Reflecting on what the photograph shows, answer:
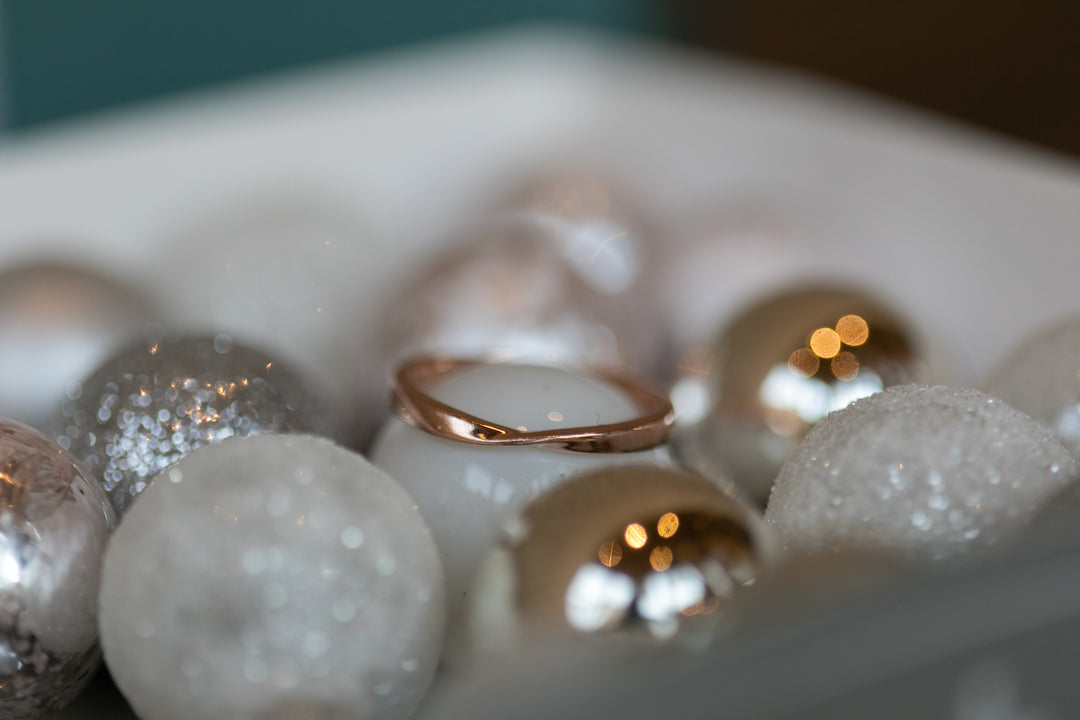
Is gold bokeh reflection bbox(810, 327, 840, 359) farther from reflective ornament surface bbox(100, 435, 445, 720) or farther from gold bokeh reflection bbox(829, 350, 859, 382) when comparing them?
reflective ornament surface bbox(100, 435, 445, 720)

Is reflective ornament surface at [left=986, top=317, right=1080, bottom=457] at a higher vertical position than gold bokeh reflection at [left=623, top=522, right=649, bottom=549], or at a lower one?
higher

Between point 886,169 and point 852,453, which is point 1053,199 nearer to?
point 886,169

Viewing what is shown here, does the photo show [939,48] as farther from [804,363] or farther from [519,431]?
[519,431]

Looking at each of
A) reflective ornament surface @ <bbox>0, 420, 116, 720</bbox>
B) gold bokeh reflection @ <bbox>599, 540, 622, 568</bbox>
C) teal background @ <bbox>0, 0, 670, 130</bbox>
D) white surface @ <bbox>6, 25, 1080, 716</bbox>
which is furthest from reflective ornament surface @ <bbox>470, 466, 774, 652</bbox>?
teal background @ <bbox>0, 0, 670, 130</bbox>

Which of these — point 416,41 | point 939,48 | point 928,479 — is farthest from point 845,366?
point 416,41

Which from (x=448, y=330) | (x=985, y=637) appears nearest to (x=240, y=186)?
(x=448, y=330)

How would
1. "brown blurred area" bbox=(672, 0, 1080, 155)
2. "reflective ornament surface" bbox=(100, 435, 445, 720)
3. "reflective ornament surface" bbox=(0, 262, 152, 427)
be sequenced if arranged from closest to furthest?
"reflective ornament surface" bbox=(100, 435, 445, 720), "reflective ornament surface" bbox=(0, 262, 152, 427), "brown blurred area" bbox=(672, 0, 1080, 155)

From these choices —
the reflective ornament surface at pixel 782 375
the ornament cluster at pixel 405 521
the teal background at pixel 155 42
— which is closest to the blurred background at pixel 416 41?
the teal background at pixel 155 42
